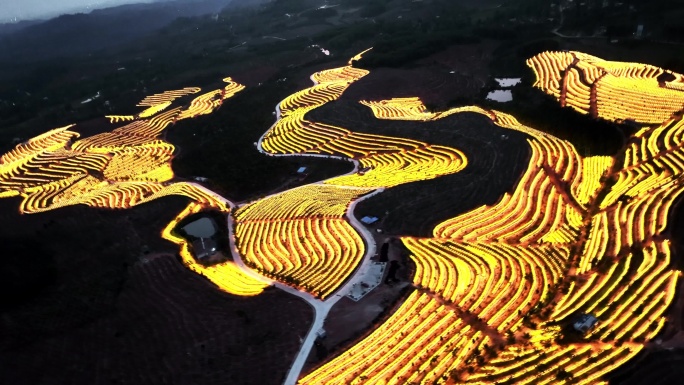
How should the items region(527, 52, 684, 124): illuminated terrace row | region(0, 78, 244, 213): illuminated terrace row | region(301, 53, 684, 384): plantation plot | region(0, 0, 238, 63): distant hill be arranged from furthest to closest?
region(0, 0, 238, 63): distant hill
region(0, 78, 244, 213): illuminated terrace row
region(527, 52, 684, 124): illuminated terrace row
region(301, 53, 684, 384): plantation plot

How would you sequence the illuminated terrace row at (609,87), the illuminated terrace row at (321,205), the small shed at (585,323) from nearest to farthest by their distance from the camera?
1. the small shed at (585,323)
2. the illuminated terrace row at (321,205)
3. the illuminated terrace row at (609,87)

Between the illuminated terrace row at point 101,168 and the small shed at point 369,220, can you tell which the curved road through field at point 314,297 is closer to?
the small shed at point 369,220

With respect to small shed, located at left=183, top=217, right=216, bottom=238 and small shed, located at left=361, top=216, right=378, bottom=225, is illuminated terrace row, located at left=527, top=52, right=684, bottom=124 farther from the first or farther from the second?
small shed, located at left=183, top=217, right=216, bottom=238

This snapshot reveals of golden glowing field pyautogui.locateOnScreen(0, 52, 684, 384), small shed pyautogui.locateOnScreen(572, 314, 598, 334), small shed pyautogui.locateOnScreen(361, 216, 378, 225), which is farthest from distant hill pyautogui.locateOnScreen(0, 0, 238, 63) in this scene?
small shed pyautogui.locateOnScreen(572, 314, 598, 334)

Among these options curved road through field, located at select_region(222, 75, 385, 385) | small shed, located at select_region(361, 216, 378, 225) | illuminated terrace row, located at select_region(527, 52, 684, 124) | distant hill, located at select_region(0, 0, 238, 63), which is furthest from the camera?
distant hill, located at select_region(0, 0, 238, 63)

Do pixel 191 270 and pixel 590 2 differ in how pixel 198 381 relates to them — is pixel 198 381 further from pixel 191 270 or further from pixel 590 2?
pixel 590 2

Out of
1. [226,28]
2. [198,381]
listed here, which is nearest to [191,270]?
[198,381]

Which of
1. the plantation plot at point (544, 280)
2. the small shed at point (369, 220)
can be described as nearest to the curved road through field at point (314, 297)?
the small shed at point (369, 220)

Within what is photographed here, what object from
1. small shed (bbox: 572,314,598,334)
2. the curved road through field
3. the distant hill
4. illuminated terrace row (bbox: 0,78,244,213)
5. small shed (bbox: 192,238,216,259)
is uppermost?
the distant hill
